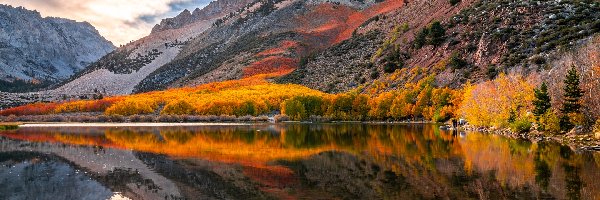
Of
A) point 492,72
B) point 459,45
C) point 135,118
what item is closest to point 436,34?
point 459,45

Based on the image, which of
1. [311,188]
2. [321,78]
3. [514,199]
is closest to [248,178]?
[311,188]

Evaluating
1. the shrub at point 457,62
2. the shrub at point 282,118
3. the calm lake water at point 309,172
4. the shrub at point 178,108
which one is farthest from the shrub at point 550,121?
the shrub at point 178,108

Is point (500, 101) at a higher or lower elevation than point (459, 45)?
lower

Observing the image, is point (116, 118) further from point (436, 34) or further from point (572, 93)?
point (572, 93)

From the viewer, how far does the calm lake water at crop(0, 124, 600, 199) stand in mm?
26809

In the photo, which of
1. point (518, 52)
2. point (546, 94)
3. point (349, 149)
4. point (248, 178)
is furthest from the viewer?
point (518, 52)

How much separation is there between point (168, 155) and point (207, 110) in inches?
3558

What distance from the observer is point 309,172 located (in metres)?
34.1

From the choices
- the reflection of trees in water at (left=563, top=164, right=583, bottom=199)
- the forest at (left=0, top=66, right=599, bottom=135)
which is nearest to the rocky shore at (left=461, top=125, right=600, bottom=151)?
the forest at (left=0, top=66, right=599, bottom=135)

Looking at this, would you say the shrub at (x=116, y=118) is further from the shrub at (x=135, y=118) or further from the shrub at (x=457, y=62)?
the shrub at (x=457, y=62)

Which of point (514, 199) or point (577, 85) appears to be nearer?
point (514, 199)

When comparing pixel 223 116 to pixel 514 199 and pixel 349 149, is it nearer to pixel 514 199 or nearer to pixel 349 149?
pixel 349 149

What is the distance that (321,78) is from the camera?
156 meters

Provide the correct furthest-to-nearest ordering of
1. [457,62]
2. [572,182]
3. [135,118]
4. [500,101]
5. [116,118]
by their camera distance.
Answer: [116,118]
[135,118]
[457,62]
[500,101]
[572,182]
